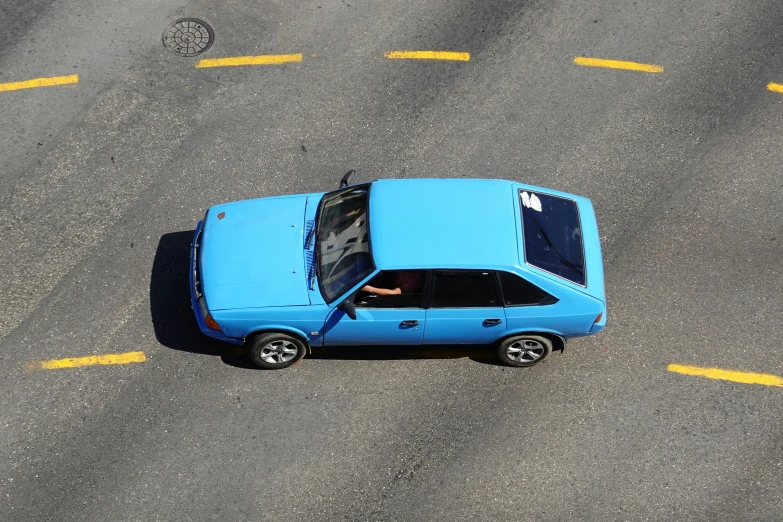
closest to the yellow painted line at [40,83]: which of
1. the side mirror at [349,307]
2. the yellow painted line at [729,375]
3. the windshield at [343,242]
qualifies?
the windshield at [343,242]

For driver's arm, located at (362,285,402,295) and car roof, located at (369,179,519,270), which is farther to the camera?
driver's arm, located at (362,285,402,295)

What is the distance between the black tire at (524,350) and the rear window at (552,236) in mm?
832

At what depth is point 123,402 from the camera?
27.0ft

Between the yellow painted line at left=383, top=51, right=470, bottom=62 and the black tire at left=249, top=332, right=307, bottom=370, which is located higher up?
the yellow painted line at left=383, top=51, right=470, bottom=62

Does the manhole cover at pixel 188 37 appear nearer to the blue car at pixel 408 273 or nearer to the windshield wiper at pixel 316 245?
the blue car at pixel 408 273

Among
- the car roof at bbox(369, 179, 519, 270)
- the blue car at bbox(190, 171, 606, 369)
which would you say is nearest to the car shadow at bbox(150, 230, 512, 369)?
the blue car at bbox(190, 171, 606, 369)

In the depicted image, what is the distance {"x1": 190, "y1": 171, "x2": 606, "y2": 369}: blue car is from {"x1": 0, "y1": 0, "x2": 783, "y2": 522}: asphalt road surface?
696 mm

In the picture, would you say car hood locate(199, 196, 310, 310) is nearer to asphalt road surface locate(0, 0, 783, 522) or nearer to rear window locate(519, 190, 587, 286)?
asphalt road surface locate(0, 0, 783, 522)

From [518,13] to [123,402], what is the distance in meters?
7.83

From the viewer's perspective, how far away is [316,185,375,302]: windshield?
780cm

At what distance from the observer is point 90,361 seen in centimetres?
850

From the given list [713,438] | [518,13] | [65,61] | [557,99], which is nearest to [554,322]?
[713,438]

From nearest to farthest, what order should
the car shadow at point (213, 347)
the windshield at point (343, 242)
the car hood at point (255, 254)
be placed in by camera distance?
1. the windshield at point (343, 242)
2. the car hood at point (255, 254)
3. the car shadow at point (213, 347)

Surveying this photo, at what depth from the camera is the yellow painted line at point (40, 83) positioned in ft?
34.3
